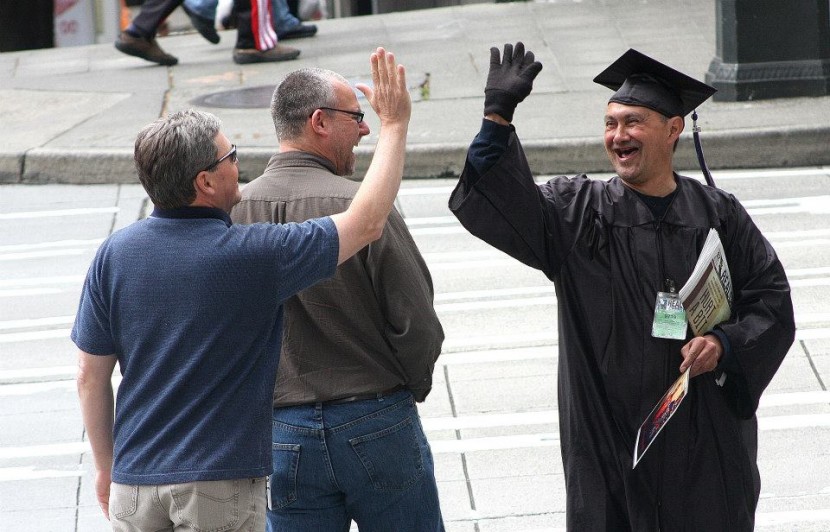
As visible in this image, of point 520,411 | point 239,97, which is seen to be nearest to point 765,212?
point 520,411

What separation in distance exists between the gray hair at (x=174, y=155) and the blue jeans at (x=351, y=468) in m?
0.78

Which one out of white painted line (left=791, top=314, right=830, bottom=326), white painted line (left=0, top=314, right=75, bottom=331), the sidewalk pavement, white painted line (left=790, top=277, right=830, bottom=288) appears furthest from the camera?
the sidewalk pavement

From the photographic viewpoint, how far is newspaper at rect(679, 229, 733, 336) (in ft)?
11.7

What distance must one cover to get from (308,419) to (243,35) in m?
10.6

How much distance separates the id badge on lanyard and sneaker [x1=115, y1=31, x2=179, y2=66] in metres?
10.4

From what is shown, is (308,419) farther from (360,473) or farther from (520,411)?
(520,411)

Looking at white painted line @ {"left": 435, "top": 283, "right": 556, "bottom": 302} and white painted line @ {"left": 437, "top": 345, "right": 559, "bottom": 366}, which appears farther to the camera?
white painted line @ {"left": 435, "top": 283, "right": 556, "bottom": 302}

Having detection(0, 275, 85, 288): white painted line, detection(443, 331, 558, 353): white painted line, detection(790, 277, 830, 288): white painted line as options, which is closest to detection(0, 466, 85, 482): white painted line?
detection(443, 331, 558, 353): white painted line

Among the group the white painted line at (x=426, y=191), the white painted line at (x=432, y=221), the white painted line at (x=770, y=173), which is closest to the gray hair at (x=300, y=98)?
the white painted line at (x=432, y=221)

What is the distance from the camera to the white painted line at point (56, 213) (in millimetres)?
9625

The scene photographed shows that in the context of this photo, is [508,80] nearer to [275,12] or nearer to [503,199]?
[503,199]

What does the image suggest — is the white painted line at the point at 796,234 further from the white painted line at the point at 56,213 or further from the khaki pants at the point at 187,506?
the khaki pants at the point at 187,506

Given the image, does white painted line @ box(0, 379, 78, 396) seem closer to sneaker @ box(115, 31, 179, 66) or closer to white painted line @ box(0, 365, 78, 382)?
white painted line @ box(0, 365, 78, 382)

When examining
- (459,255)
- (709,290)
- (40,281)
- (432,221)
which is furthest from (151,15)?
(709,290)
